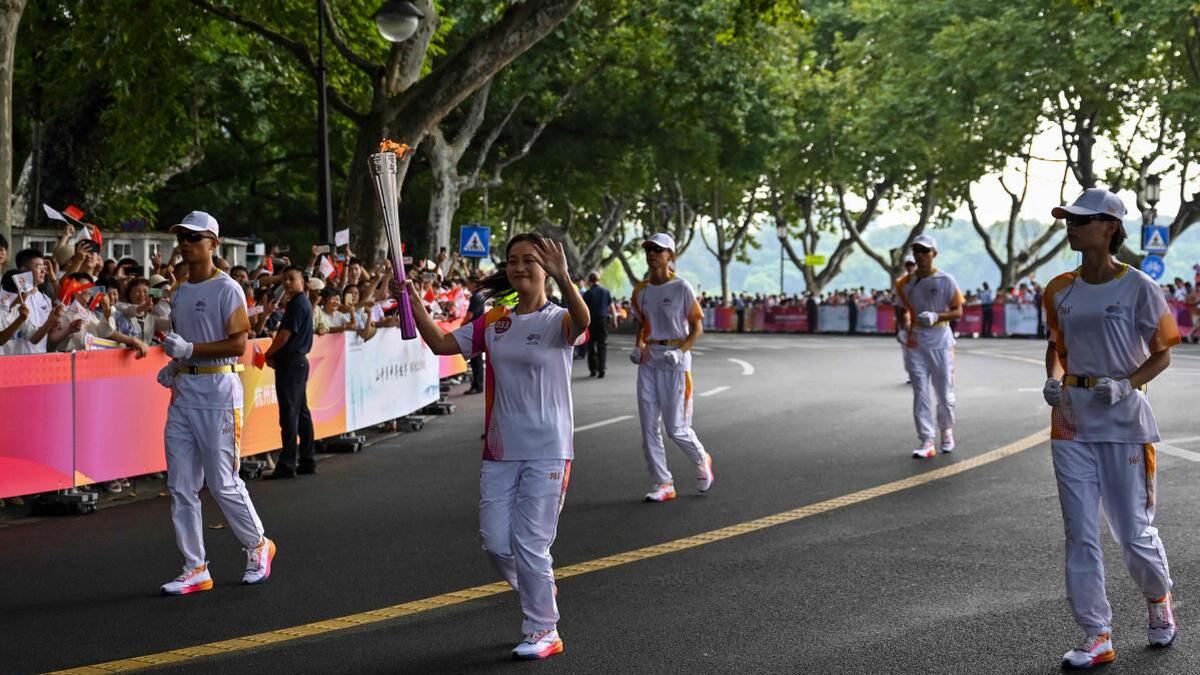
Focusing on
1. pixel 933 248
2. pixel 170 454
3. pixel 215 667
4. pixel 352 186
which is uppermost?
pixel 352 186

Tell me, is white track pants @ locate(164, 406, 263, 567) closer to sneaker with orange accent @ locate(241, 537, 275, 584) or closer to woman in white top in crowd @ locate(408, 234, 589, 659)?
sneaker with orange accent @ locate(241, 537, 275, 584)

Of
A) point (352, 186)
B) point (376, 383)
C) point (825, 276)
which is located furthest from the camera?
point (825, 276)

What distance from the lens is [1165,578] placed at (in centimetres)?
561

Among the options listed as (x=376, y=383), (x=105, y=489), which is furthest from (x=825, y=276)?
(x=105, y=489)

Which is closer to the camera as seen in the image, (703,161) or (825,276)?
(703,161)

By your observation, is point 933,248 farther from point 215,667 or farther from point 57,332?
point 215,667

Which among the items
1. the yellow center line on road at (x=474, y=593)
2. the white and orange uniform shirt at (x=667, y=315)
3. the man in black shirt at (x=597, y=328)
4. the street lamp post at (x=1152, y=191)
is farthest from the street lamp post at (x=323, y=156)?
the street lamp post at (x=1152, y=191)

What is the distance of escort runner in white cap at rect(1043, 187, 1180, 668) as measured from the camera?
217 inches

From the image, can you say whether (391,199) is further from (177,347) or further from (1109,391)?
(1109,391)

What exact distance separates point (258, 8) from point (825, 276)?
35852 millimetres

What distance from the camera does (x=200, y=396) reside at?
23.2 feet

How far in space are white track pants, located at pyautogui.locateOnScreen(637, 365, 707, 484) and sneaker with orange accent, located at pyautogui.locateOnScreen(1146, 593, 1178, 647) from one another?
436 centimetres

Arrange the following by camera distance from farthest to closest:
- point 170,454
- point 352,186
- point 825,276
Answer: point 825,276 → point 352,186 → point 170,454

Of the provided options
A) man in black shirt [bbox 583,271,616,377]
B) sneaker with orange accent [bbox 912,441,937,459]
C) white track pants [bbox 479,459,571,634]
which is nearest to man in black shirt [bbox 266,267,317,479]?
sneaker with orange accent [bbox 912,441,937,459]
